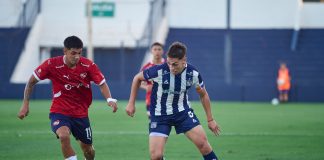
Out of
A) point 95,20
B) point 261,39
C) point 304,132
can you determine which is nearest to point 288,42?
point 261,39

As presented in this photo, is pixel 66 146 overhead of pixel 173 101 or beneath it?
beneath

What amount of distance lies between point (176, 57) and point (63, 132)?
6.31ft

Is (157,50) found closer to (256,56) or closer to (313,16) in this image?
(256,56)

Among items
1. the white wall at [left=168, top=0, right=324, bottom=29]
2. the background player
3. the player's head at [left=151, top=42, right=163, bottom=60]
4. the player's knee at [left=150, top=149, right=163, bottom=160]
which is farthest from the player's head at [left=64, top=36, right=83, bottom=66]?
the white wall at [left=168, top=0, right=324, bottom=29]

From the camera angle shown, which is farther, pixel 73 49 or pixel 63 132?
pixel 73 49

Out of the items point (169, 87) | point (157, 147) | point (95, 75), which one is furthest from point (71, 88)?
point (157, 147)

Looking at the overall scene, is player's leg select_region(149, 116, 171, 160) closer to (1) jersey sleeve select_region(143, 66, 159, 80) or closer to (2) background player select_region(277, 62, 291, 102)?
(1) jersey sleeve select_region(143, 66, 159, 80)

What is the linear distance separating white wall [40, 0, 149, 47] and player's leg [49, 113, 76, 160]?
30.5 m

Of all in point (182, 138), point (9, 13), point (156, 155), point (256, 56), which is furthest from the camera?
point (9, 13)

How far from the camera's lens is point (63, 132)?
11312 mm

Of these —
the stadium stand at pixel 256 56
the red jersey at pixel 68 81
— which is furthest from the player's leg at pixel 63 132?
the stadium stand at pixel 256 56

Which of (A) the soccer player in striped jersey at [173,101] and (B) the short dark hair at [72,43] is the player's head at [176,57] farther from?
(B) the short dark hair at [72,43]

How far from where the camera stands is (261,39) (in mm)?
42062

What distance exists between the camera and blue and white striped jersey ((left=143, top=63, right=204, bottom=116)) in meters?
11.2
